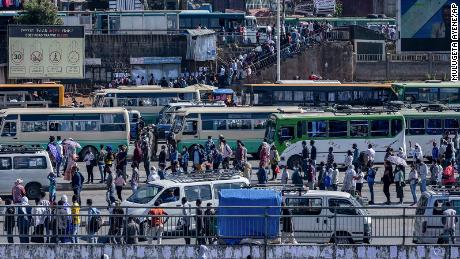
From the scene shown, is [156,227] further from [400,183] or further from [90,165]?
[90,165]

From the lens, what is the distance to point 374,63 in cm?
7262

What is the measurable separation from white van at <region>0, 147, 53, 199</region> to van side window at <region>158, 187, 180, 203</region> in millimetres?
7045

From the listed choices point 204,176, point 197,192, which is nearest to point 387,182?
point 204,176

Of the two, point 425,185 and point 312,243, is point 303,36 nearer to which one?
point 425,185

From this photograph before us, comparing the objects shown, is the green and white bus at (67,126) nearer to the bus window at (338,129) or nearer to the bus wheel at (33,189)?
the bus window at (338,129)

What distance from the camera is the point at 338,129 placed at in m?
48.0

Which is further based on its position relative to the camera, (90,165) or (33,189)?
(90,165)

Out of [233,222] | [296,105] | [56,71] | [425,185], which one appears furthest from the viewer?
[56,71]

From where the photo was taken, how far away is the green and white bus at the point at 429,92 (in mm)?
58844

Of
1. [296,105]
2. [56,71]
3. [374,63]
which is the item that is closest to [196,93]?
[296,105]

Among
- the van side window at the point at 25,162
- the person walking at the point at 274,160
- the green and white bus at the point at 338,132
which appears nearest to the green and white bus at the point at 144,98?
the green and white bus at the point at 338,132

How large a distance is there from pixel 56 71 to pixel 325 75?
41.6ft

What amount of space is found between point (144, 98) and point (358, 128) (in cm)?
1487

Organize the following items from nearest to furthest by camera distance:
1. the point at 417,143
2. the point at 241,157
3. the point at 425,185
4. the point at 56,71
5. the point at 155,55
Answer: the point at 425,185 < the point at 241,157 < the point at 417,143 < the point at 56,71 < the point at 155,55
